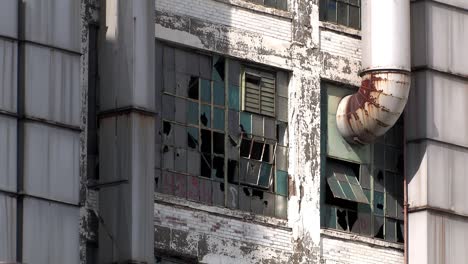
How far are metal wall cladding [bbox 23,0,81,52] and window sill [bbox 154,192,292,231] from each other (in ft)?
10.1

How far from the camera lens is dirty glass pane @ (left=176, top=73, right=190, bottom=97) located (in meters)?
37.5

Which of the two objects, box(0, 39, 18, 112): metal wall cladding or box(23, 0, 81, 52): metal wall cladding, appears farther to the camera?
box(23, 0, 81, 52): metal wall cladding

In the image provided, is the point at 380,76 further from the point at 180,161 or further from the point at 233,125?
the point at 180,161

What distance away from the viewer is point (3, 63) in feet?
112

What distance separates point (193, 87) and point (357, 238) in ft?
13.3

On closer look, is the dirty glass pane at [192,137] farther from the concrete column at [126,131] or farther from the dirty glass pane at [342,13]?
the dirty glass pane at [342,13]

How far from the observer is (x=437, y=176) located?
39.8 meters

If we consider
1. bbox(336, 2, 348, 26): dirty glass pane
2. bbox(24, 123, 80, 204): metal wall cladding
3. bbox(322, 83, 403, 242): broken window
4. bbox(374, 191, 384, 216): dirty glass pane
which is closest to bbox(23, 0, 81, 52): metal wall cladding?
bbox(24, 123, 80, 204): metal wall cladding

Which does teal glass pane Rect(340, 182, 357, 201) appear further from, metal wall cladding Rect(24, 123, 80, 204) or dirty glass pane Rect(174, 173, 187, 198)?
metal wall cladding Rect(24, 123, 80, 204)

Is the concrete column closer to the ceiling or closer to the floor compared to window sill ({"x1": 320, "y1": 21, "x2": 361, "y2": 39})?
closer to the floor

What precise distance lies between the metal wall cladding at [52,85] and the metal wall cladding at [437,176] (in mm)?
7462

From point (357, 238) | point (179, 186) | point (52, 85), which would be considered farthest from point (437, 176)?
point (52, 85)

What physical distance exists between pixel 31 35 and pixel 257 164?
5529 millimetres

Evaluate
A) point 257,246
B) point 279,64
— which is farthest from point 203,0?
point 257,246
